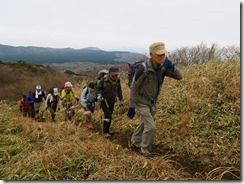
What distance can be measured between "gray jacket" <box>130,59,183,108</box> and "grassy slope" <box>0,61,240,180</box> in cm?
92

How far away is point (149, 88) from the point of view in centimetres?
610

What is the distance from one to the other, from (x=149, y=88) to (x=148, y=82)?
0.12 metres

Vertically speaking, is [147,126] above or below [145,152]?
above

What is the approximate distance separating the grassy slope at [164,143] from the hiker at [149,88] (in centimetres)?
52

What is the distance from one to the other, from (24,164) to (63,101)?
5.31m

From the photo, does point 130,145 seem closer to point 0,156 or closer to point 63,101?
point 0,156

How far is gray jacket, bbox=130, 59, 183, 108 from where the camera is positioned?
594 cm

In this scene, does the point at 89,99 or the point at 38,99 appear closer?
the point at 89,99

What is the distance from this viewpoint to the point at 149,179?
186 inches

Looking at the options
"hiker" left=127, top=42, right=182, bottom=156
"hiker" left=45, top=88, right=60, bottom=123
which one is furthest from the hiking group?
"hiker" left=45, top=88, right=60, bottom=123

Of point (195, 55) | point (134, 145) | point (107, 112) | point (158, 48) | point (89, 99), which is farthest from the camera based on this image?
point (195, 55)

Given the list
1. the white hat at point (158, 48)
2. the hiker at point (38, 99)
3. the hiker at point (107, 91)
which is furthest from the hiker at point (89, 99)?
the hiker at point (38, 99)

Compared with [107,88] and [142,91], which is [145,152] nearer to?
[142,91]

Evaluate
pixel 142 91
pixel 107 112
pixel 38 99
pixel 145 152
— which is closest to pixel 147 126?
pixel 145 152
